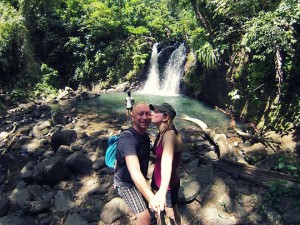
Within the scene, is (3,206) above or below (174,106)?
above

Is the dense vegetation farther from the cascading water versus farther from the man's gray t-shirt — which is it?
the man's gray t-shirt

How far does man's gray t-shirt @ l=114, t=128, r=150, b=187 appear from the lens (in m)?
2.87

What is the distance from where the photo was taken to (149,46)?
23.7 metres

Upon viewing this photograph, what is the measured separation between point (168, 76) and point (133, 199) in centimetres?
1921

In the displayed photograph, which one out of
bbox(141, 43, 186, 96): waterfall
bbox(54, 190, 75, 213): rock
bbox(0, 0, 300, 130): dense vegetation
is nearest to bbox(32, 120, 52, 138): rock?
bbox(54, 190, 75, 213): rock

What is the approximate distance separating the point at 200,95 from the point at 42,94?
10827 millimetres

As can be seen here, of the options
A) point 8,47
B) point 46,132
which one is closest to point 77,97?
point 8,47

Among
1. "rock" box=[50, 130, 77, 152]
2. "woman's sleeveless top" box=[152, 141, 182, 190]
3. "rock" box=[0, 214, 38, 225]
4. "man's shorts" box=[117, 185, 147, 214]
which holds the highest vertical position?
"woman's sleeveless top" box=[152, 141, 182, 190]

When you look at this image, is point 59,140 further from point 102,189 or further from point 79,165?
point 102,189

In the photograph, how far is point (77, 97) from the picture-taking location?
57.6 feet

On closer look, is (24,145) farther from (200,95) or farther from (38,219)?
(200,95)

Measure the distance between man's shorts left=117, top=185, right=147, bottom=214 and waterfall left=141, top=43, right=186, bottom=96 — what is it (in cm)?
1749

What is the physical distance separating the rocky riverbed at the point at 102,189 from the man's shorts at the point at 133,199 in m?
1.87

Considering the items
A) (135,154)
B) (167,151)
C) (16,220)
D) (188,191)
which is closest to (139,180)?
(135,154)
